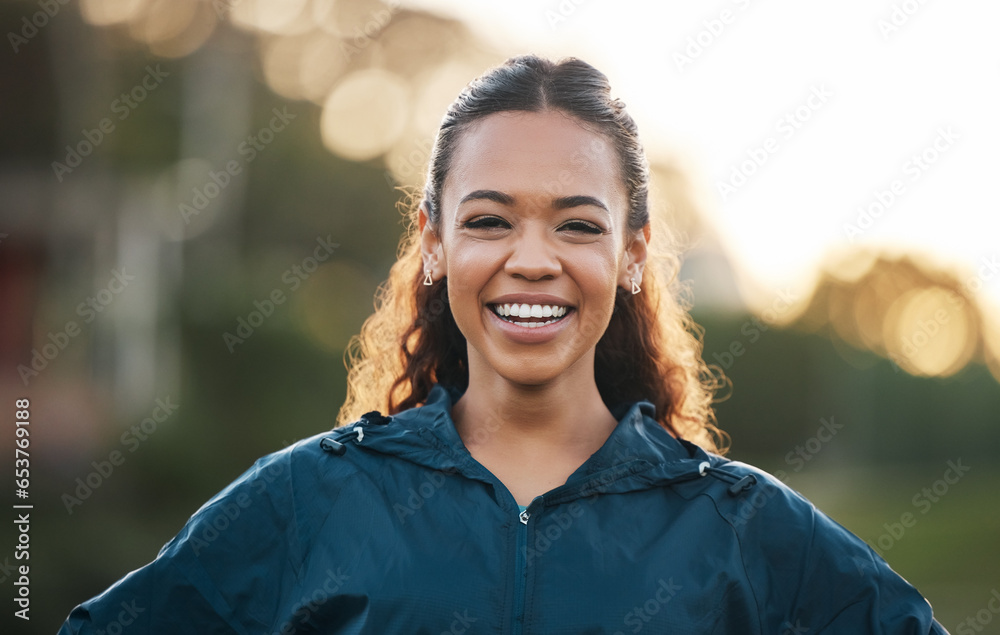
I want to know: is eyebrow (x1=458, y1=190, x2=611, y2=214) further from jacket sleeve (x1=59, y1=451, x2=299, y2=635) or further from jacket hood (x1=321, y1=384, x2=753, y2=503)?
jacket sleeve (x1=59, y1=451, x2=299, y2=635)

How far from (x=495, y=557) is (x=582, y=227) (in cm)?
93

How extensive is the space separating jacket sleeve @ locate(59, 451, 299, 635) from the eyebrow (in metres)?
0.99

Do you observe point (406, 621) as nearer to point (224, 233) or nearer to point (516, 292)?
point (516, 292)

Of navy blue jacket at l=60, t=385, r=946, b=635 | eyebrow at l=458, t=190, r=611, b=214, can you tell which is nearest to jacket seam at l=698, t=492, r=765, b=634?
navy blue jacket at l=60, t=385, r=946, b=635

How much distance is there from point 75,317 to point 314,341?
254cm

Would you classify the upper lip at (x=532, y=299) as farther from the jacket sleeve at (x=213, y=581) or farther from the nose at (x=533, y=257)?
the jacket sleeve at (x=213, y=581)

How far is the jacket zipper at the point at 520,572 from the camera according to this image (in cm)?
221

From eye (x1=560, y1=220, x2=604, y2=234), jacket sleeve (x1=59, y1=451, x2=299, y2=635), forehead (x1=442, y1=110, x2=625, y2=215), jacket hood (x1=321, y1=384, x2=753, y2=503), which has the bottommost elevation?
jacket sleeve (x1=59, y1=451, x2=299, y2=635)

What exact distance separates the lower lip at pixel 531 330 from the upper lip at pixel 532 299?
2.1 inches

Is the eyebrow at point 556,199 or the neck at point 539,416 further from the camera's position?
the neck at point 539,416

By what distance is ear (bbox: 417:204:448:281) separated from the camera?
2812mm

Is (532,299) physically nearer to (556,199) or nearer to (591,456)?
(556,199)

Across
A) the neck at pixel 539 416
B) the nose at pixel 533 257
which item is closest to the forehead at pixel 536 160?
the nose at pixel 533 257

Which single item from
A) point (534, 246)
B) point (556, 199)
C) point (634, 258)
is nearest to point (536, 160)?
point (556, 199)
